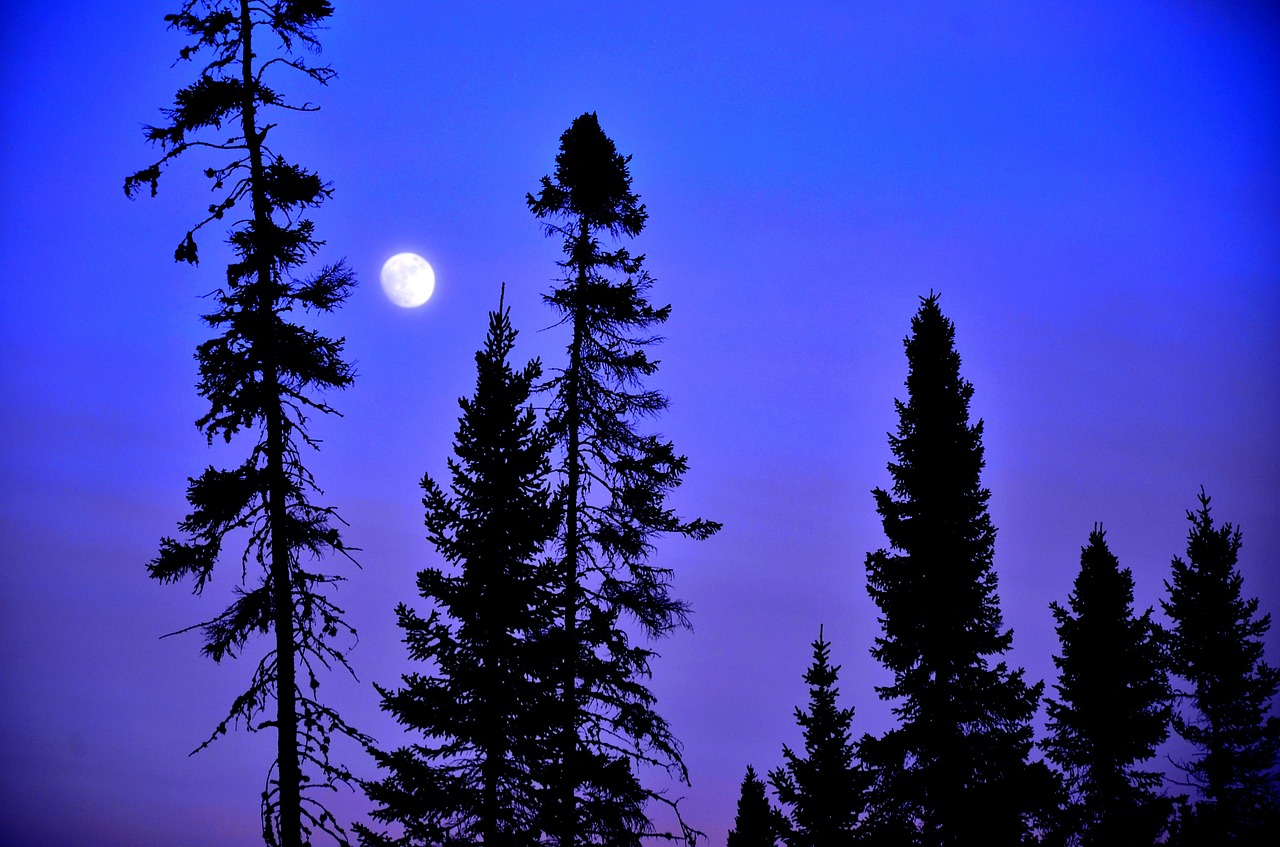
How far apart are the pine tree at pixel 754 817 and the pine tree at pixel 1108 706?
14323mm

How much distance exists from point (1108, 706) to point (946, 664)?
33.0 feet

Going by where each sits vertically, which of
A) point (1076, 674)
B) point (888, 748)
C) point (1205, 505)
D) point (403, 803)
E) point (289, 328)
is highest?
point (1205, 505)

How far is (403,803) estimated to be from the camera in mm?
13195

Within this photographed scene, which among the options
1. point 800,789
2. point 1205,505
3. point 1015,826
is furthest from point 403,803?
point 1205,505

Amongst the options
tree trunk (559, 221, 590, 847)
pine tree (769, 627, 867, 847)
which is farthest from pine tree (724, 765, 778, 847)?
tree trunk (559, 221, 590, 847)

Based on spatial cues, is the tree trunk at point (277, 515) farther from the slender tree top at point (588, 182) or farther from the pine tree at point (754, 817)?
the pine tree at point (754, 817)

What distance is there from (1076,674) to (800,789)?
31.7 feet

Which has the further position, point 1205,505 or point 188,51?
A: point 1205,505

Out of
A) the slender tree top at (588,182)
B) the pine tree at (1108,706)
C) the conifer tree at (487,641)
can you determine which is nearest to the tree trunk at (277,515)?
the conifer tree at (487,641)

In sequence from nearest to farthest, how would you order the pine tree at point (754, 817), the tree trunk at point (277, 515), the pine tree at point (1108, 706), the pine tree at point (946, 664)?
the tree trunk at point (277, 515) < the pine tree at point (946, 664) < the pine tree at point (1108, 706) < the pine tree at point (754, 817)

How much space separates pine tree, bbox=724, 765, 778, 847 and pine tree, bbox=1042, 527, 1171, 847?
14323mm

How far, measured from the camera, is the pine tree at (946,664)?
1725cm

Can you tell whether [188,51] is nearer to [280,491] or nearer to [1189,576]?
[280,491]

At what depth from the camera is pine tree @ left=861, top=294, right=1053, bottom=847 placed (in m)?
17.2
